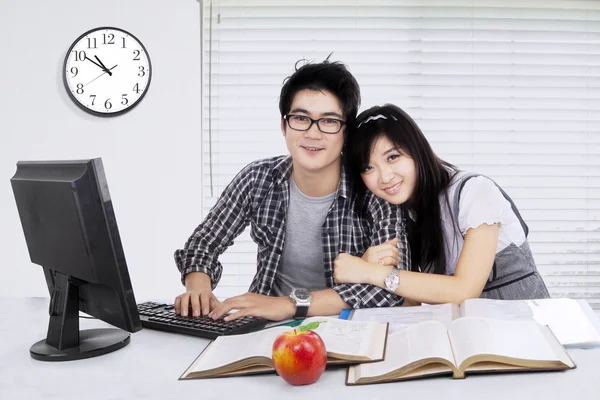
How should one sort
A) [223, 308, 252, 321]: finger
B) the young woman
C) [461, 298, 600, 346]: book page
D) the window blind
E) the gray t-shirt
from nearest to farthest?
1. [461, 298, 600, 346]: book page
2. [223, 308, 252, 321]: finger
3. the young woman
4. the gray t-shirt
5. the window blind

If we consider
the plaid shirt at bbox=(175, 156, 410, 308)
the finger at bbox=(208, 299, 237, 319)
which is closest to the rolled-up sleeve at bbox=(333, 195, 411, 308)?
the plaid shirt at bbox=(175, 156, 410, 308)

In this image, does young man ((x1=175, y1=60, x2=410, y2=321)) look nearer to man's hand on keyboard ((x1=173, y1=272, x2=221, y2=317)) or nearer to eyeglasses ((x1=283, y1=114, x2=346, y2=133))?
eyeglasses ((x1=283, y1=114, x2=346, y2=133))

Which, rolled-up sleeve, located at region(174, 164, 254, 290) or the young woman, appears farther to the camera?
rolled-up sleeve, located at region(174, 164, 254, 290)

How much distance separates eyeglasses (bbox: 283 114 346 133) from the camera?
1690 mm

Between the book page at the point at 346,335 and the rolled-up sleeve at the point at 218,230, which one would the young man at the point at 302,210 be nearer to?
the rolled-up sleeve at the point at 218,230

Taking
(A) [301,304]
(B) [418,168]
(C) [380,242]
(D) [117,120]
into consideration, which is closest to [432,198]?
(B) [418,168]

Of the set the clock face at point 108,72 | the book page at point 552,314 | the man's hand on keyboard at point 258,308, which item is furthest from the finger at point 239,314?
the clock face at point 108,72

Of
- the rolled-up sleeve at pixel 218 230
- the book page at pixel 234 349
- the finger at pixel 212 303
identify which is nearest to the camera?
the book page at pixel 234 349

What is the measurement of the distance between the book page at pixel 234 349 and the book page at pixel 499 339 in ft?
0.99

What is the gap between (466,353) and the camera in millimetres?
896

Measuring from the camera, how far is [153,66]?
273 cm

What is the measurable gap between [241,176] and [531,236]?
5.27 feet

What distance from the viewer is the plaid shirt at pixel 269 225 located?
1711 mm

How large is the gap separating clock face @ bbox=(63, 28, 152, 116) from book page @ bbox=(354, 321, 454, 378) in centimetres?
204
